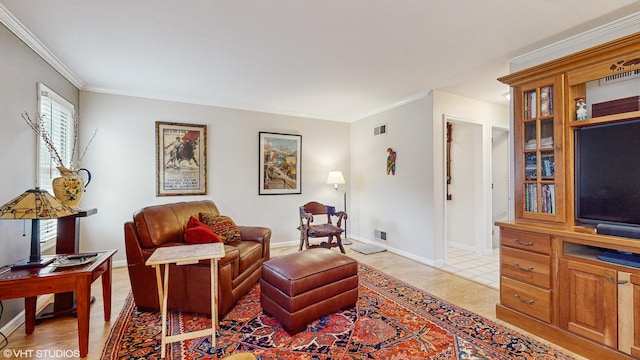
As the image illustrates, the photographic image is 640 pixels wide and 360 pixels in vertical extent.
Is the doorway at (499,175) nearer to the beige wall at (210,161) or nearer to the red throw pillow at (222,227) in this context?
the beige wall at (210,161)

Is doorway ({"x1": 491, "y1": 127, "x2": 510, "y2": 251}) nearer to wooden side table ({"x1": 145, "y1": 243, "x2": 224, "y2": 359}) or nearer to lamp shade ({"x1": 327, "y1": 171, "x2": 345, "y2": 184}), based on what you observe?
lamp shade ({"x1": 327, "y1": 171, "x2": 345, "y2": 184})

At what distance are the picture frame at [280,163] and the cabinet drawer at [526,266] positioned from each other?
3458mm

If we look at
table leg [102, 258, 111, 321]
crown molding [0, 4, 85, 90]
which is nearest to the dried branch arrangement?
crown molding [0, 4, 85, 90]

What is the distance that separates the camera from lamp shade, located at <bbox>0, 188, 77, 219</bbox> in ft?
6.39

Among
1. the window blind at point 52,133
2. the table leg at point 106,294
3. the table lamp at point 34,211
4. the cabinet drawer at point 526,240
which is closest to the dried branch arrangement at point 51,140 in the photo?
the window blind at point 52,133

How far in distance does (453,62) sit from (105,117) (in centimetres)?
449

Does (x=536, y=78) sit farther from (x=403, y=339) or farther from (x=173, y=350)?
(x=173, y=350)

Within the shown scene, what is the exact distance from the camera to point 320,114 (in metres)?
5.46

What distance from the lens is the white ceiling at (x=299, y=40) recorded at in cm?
211

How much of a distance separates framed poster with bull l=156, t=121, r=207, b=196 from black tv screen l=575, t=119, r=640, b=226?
14.7 feet

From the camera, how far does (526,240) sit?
241 cm

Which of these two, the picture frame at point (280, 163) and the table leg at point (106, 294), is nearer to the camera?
the table leg at point (106, 294)

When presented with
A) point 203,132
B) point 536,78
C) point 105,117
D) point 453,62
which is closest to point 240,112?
point 203,132

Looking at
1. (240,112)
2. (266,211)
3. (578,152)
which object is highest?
(240,112)
